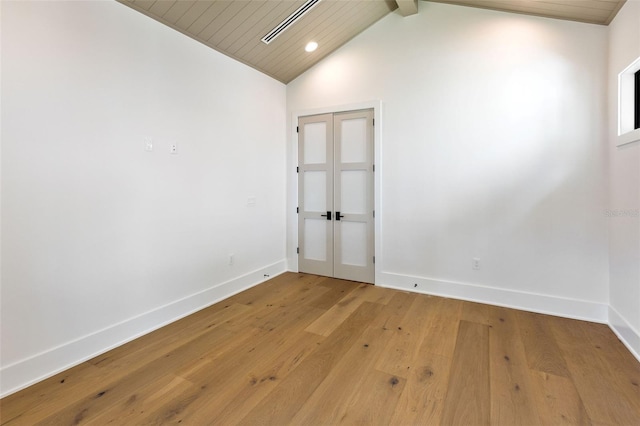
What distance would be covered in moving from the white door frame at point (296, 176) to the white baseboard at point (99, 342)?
3.96 ft

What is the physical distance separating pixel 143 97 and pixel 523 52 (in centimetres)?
388

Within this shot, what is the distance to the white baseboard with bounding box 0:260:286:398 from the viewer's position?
76.8 inches

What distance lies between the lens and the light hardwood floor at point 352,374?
172cm

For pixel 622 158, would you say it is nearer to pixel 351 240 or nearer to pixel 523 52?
pixel 523 52

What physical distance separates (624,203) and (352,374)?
9.09 ft

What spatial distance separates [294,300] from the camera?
347cm

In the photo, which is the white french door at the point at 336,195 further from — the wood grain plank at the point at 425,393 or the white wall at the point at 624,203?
the white wall at the point at 624,203

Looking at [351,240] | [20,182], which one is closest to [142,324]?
A: [20,182]

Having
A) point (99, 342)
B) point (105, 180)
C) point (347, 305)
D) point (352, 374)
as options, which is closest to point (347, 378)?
point (352, 374)

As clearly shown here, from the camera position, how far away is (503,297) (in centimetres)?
330

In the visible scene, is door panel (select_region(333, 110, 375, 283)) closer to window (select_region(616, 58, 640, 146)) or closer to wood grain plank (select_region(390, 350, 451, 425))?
wood grain plank (select_region(390, 350, 451, 425))

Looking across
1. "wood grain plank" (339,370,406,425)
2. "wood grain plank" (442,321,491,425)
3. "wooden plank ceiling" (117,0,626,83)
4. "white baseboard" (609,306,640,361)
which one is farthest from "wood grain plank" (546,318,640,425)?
"wooden plank ceiling" (117,0,626,83)

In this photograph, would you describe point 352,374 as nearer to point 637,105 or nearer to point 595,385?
point 595,385

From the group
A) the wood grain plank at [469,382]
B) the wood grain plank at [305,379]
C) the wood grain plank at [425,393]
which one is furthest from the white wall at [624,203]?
the wood grain plank at [305,379]
